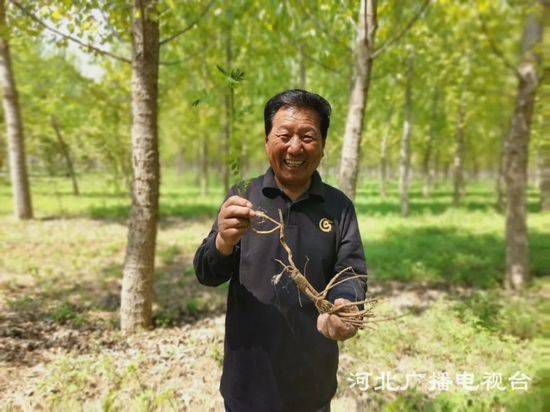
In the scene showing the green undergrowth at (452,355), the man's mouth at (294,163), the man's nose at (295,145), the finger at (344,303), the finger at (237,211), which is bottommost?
→ the green undergrowth at (452,355)

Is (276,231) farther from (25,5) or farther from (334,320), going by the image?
(25,5)

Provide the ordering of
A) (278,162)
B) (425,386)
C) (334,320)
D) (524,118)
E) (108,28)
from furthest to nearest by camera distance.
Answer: (524,118) → (108,28) → (425,386) → (278,162) → (334,320)

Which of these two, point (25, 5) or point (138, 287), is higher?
point (25, 5)

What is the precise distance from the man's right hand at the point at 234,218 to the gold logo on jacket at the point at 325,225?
19.6 inches

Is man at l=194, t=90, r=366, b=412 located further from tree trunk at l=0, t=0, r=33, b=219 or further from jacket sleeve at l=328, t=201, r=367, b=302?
tree trunk at l=0, t=0, r=33, b=219

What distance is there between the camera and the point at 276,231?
7.58 feet

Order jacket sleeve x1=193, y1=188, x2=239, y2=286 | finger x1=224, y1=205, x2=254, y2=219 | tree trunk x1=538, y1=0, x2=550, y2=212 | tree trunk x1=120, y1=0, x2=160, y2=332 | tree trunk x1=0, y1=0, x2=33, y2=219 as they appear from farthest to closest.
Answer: tree trunk x1=0, y1=0, x2=33, y2=219 → tree trunk x1=120, y1=0, x2=160, y2=332 → jacket sleeve x1=193, y1=188, x2=239, y2=286 → finger x1=224, y1=205, x2=254, y2=219 → tree trunk x1=538, y1=0, x2=550, y2=212

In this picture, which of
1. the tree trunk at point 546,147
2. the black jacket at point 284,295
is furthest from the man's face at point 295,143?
the tree trunk at point 546,147

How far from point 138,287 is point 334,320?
4.17 m

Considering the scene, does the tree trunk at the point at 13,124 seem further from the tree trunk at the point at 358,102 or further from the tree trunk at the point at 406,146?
the tree trunk at the point at 406,146

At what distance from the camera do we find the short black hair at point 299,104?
7.42ft

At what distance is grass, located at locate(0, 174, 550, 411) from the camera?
3930mm

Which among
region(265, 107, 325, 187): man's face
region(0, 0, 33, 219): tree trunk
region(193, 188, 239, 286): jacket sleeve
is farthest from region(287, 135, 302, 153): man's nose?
region(0, 0, 33, 219): tree trunk

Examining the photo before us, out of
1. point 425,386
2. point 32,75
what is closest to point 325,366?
point 425,386
